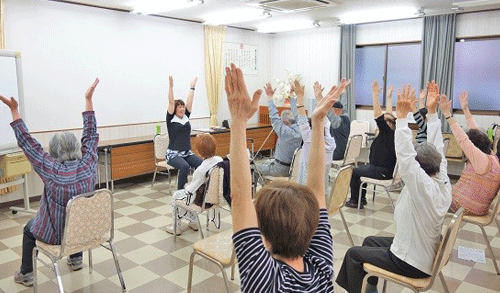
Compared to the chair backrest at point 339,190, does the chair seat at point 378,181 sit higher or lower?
lower

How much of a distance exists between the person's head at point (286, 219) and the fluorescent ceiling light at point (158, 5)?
4583 millimetres

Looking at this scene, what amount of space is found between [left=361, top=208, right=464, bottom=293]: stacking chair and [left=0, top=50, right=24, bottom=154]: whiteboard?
13.4 ft

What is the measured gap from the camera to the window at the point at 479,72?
6.21m

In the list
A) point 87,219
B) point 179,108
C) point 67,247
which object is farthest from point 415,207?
point 179,108

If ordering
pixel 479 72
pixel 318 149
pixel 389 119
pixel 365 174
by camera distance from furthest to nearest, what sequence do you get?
pixel 479 72 → pixel 365 174 → pixel 389 119 → pixel 318 149

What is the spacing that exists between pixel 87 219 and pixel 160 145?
3.21 meters

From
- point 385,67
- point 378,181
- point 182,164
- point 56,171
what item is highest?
point 385,67

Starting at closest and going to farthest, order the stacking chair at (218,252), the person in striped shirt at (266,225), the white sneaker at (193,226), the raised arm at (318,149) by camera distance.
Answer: the person in striped shirt at (266,225) < the raised arm at (318,149) < the stacking chair at (218,252) < the white sneaker at (193,226)

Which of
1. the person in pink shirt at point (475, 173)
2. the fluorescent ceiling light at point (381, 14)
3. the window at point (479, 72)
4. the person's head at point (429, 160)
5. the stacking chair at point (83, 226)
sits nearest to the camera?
the person's head at point (429, 160)

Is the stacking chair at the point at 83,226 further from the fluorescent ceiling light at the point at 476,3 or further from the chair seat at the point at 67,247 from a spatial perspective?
the fluorescent ceiling light at the point at 476,3

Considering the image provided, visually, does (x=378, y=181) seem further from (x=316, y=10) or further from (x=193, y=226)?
(x=316, y=10)

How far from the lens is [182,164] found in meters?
5.01

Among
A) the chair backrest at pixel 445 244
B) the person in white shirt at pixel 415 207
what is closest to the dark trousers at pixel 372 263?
the person in white shirt at pixel 415 207

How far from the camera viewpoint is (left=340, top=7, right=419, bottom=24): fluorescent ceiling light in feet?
19.5
